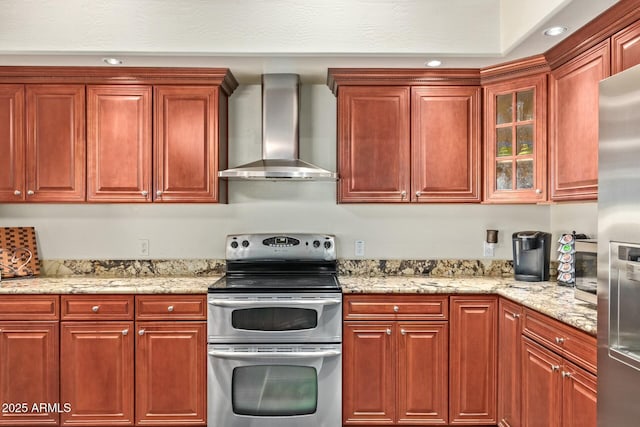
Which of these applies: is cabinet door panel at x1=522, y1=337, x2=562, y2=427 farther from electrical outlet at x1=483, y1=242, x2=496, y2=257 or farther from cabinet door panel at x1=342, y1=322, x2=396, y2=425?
electrical outlet at x1=483, y1=242, x2=496, y2=257

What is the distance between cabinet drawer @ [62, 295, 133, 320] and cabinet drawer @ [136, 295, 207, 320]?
7cm

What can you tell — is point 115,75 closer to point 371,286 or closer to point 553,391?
point 371,286

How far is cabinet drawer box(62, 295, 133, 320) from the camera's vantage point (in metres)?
2.63

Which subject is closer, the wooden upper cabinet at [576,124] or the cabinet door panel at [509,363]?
the wooden upper cabinet at [576,124]

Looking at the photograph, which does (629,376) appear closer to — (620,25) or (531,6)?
(620,25)

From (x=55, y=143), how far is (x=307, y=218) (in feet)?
5.91

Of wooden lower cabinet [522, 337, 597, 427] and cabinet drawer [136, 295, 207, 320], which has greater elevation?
cabinet drawer [136, 295, 207, 320]

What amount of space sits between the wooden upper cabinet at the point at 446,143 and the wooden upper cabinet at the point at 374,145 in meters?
0.08

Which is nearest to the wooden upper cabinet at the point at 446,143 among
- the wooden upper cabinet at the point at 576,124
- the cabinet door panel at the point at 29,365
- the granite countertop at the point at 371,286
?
the wooden upper cabinet at the point at 576,124

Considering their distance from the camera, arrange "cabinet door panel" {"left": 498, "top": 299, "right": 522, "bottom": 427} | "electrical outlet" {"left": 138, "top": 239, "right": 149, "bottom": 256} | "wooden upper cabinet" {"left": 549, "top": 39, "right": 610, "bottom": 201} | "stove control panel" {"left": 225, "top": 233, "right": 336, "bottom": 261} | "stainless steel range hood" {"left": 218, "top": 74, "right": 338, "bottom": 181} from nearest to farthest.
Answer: "wooden upper cabinet" {"left": 549, "top": 39, "right": 610, "bottom": 201}
"cabinet door panel" {"left": 498, "top": 299, "right": 522, "bottom": 427}
"stainless steel range hood" {"left": 218, "top": 74, "right": 338, "bottom": 181}
"stove control panel" {"left": 225, "top": 233, "right": 336, "bottom": 261}
"electrical outlet" {"left": 138, "top": 239, "right": 149, "bottom": 256}

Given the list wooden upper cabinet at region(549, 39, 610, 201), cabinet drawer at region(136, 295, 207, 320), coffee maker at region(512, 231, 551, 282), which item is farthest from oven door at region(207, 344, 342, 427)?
wooden upper cabinet at region(549, 39, 610, 201)

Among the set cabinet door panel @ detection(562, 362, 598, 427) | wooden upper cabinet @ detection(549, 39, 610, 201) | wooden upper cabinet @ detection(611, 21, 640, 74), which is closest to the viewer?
cabinet door panel @ detection(562, 362, 598, 427)

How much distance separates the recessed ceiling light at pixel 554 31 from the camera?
2.26 m

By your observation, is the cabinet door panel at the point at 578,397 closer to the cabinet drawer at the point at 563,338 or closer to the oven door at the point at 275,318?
the cabinet drawer at the point at 563,338
